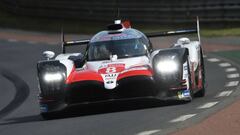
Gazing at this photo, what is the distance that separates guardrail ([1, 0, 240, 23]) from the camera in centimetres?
3130

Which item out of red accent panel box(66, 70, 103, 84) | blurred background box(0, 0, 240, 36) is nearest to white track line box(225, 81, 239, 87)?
red accent panel box(66, 70, 103, 84)

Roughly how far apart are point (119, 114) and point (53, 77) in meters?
1.28

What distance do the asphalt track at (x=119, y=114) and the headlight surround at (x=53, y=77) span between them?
0.56 m

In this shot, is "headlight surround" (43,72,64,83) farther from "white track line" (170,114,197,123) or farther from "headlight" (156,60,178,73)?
"white track line" (170,114,197,123)

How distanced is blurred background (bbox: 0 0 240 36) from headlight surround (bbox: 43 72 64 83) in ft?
55.9

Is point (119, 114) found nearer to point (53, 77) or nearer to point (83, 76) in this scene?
point (83, 76)

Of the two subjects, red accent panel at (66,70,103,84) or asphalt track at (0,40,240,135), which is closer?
asphalt track at (0,40,240,135)

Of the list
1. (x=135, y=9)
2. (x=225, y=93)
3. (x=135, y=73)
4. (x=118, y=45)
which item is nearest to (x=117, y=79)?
(x=135, y=73)

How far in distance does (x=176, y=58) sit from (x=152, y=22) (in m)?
22.4

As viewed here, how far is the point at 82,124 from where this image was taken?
11.5m

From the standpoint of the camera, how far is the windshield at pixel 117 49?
13.8 meters

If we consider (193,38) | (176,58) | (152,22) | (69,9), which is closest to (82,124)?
(176,58)

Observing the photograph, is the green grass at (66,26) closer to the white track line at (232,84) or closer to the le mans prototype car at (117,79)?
the white track line at (232,84)

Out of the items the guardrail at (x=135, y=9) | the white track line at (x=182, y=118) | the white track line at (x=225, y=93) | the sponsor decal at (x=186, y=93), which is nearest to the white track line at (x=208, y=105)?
the sponsor decal at (x=186, y=93)
